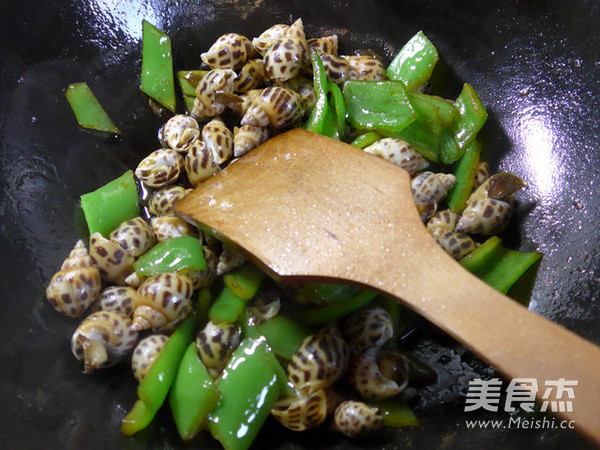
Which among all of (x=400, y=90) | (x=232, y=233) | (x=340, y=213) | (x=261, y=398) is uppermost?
(x=400, y=90)

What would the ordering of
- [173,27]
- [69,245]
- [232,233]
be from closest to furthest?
1. [232,233]
2. [69,245]
3. [173,27]

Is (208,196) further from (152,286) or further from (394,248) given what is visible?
(394,248)

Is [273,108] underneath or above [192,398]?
above

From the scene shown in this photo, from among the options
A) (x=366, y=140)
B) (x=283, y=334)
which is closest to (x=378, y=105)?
(x=366, y=140)

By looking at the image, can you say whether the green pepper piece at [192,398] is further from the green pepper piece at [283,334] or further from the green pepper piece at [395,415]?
the green pepper piece at [395,415]

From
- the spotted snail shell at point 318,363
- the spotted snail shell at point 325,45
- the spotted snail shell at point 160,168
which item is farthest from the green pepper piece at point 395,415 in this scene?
the spotted snail shell at point 325,45

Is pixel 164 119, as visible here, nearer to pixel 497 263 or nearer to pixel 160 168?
pixel 160 168

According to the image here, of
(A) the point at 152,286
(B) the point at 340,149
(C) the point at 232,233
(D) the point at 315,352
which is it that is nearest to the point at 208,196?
(C) the point at 232,233
